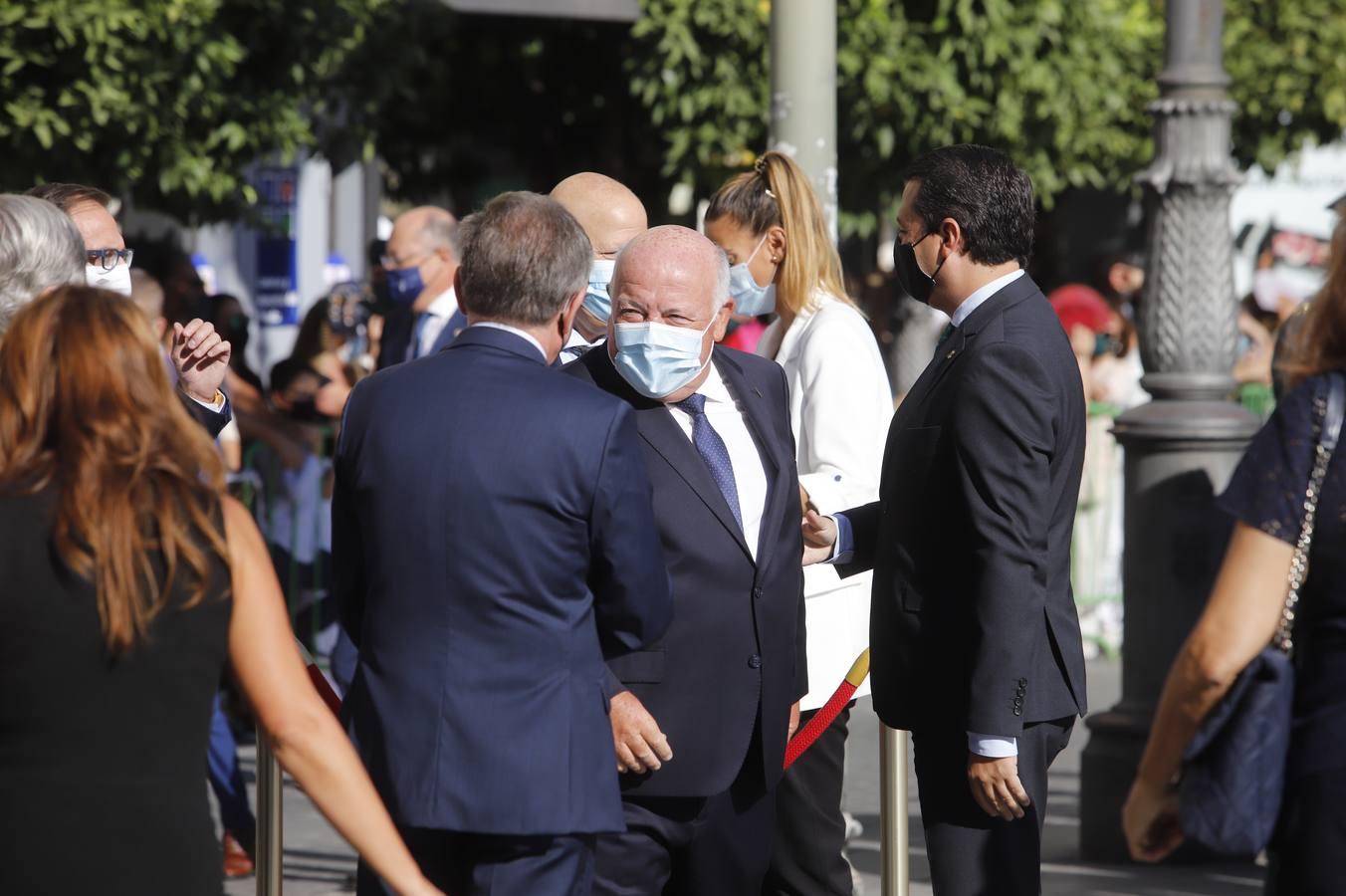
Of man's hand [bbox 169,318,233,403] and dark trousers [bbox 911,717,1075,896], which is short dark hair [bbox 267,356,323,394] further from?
dark trousers [bbox 911,717,1075,896]

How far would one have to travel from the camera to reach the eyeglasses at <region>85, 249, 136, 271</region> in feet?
15.5

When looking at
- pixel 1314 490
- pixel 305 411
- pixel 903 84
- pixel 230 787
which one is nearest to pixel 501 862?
pixel 1314 490

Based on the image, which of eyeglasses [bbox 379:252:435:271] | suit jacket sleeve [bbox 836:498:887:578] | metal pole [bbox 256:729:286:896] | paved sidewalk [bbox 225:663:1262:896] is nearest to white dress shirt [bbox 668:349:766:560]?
suit jacket sleeve [bbox 836:498:887:578]

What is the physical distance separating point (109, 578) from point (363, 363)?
8.01m

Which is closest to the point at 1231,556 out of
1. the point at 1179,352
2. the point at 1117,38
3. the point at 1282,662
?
the point at 1282,662

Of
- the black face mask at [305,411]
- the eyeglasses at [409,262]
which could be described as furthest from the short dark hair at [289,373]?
the eyeglasses at [409,262]

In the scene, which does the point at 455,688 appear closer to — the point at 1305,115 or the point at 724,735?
the point at 724,735

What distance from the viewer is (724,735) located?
13.6 feet

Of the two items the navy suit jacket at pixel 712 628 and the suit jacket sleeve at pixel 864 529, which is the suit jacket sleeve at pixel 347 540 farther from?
the suit jacket sleeve at pixel 864 529

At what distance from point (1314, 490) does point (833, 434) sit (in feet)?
7.14

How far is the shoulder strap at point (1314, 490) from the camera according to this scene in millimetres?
2951

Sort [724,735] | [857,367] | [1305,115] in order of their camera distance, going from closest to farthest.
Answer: [724,735] < [857,367] < [1305,115]

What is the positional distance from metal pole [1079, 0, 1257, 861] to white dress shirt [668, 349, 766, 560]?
9.16ft

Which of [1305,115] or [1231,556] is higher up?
[1305,115]
